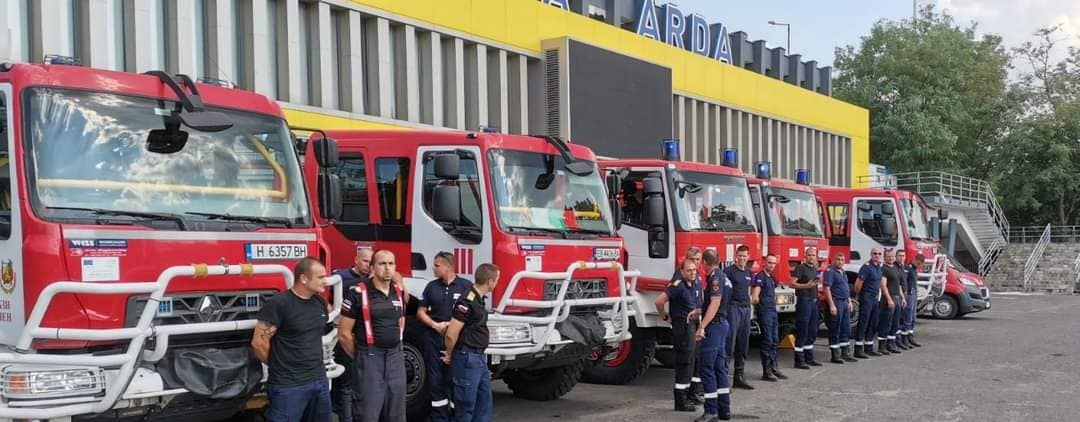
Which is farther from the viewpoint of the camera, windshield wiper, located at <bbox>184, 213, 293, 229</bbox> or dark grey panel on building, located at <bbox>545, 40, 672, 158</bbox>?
dark grey panel on building, located at <bbox>545, 40, 672, 158</bbox>

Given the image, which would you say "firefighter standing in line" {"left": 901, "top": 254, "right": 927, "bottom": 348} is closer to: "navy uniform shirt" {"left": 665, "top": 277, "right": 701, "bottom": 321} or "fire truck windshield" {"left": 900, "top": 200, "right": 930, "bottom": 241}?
"fire truck windshield" {"left": 900, "top": 200, "right": 930, "bottom": 241}

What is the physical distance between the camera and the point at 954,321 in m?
20.6

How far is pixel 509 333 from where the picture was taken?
7953mm

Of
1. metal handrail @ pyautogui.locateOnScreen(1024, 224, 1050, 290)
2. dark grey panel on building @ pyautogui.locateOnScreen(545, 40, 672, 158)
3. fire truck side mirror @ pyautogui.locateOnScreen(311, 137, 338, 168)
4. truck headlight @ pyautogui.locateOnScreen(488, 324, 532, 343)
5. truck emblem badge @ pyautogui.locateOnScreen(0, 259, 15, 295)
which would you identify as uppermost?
dark grey panel on building @ pyautogui.locateOnScreen(545, 40, 672, 158)

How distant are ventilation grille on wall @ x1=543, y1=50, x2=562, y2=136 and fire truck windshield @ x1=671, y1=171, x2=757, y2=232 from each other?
34.9 feet

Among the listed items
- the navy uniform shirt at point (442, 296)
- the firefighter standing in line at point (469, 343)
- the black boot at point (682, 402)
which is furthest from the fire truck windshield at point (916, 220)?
the firefighter standing in line at point (469, 343)

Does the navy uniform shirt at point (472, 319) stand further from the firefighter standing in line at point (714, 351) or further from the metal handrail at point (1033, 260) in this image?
the metal handrail at point (1033, 260)

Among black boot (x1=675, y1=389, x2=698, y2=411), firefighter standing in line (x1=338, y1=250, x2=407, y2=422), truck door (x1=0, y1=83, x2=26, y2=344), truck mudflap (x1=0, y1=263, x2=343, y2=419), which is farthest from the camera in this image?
black boot (x1=675, y1=389, x2=698, y2=411)

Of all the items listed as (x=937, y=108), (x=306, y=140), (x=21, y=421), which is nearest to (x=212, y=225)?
(x=21, y=421)

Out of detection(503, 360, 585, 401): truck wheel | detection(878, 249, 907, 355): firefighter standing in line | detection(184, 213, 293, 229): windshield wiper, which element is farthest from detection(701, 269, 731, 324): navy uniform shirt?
detection(878, 249, 907, 355): firefighter standing in line

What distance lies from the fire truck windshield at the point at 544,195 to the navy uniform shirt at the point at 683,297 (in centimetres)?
84

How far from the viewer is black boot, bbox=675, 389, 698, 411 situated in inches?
368

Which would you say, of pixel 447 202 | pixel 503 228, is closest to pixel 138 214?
pixel 447 202

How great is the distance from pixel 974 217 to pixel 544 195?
1329 inches
